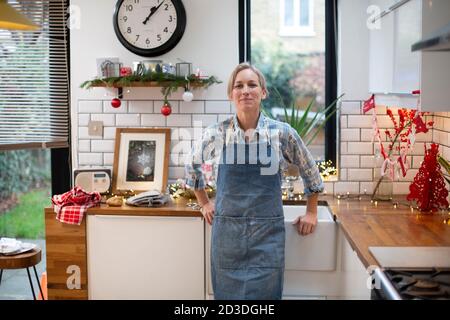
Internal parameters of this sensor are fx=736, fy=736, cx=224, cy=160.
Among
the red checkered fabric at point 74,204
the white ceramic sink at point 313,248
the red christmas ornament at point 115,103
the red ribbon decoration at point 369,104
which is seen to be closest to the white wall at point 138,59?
the red christmas ornament at point 115,103

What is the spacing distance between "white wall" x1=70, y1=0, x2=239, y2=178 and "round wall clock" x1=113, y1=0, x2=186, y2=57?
0.29 feet

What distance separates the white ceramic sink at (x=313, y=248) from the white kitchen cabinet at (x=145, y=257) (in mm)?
502

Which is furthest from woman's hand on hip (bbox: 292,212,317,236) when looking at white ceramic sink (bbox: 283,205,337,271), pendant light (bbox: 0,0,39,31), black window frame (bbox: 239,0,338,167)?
pendant light (bbox: 0,0,39,31)

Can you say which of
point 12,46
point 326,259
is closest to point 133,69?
point 12,46

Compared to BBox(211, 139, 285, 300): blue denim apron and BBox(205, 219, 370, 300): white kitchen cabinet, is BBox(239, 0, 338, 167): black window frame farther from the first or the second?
BBox(211, 139, 285, 300): blue denim apron

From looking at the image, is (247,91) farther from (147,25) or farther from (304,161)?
(147,25)

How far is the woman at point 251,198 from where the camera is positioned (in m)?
3.55

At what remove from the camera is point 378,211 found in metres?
3.96

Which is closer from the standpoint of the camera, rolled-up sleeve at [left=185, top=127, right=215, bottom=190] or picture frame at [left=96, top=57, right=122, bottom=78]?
rolled-up sleeve at [left=185, top=127, right=215, bottom=190]

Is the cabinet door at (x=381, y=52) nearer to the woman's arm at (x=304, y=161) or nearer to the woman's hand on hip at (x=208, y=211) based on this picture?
the woman's arm at (x=304, y=161)

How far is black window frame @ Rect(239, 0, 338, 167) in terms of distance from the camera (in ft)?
15.1

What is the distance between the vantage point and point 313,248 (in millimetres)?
3898

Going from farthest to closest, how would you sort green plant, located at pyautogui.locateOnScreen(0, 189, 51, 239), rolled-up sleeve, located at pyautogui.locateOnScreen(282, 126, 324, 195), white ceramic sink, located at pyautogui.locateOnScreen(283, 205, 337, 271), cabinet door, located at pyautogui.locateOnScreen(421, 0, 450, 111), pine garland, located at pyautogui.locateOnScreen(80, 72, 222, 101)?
green plant, located at pyautogui.locateOnScreen(0, 189, 51, 239) → pine garland, located at pyautogui.locateOnScreen(80, 72, 222, 101) → white ceramic sink, located at pyautogui.locateOnScreen(283, 205, 337, 271) → rolled-up sleeve, located at pyautogui.locateOnScreen(282, 126, 324, 195) → cabinet door, located at pyautogui.locateOnScreen(421, 0, 450, 111)

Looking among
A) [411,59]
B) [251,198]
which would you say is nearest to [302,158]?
[251,198]
